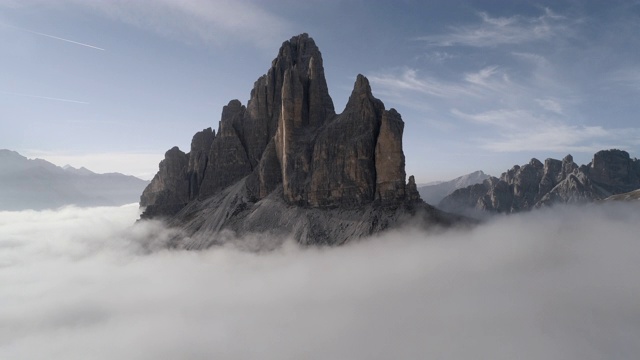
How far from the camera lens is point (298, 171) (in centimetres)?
13825

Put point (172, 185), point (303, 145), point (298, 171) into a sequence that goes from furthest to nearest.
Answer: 1. point (172, 185)
2. point (303, 145)
3. point (298, 171)

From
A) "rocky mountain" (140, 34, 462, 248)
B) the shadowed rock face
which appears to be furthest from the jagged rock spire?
the shadowed rock face

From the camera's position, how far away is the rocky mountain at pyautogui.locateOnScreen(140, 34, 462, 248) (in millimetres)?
124062

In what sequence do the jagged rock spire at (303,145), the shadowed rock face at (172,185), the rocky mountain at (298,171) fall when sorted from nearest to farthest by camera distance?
the rocky mountain at (298,171) → the jagged rock spire at (303,145) → the shadowed rock face at (172,185)

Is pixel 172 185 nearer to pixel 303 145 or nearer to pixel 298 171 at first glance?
pixel 298 171

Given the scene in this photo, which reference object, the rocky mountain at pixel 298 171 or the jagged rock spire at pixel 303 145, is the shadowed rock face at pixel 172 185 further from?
the jagged rock spire at pixel 303 145

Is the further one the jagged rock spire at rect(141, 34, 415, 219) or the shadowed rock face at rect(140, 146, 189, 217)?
the shadowed rock face at rect(140, 146, 189, 217)

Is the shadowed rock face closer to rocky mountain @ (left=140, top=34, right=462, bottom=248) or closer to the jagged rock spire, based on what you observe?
rocky mountain @ (left=140, top=34, right=462, bottom=248)

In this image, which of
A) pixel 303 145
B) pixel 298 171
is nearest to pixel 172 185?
pixel 298 171

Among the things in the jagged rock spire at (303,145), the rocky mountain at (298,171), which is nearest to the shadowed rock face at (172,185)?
the rocky mountain at (298,171)

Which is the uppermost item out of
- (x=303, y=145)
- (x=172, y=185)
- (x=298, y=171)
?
(x=303, y=145)

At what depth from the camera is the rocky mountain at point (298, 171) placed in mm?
124062

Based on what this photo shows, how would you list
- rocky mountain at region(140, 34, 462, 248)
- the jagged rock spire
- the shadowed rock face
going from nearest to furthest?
rocky mountain at region(140, 34, 462, 248) → the jagged rock spire → the shadowed rock face

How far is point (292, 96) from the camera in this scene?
465 feet
